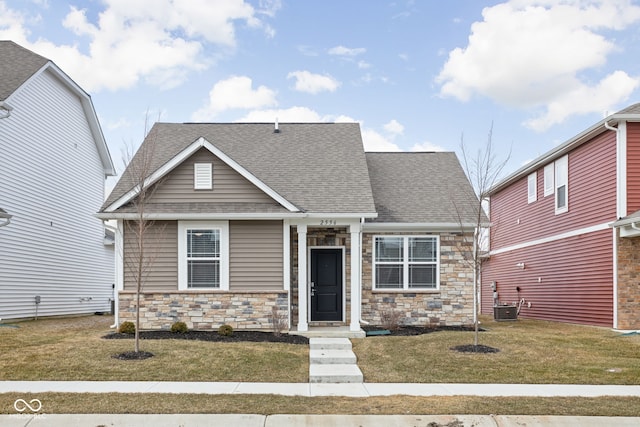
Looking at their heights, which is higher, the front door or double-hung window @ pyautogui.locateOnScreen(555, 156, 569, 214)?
double-hung window @ pyautogui.locateOnScreen(555, 156, 569, 214)

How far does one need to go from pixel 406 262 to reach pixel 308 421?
9.40 meters

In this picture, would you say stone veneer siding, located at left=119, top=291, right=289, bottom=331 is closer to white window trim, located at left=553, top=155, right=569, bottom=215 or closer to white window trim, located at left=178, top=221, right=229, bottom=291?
white window trim, located at left=178, top=221, right=229, bottom=291

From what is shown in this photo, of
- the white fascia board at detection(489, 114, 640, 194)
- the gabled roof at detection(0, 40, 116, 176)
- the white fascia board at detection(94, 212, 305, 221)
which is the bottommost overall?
the white fascia board at detection(94, 212, 305, 221)

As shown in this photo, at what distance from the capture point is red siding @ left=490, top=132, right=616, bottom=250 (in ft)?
50.8

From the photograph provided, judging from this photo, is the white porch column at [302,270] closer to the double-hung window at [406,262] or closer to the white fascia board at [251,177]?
the white fascia board at [251,177]

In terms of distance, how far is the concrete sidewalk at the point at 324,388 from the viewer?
8.62m

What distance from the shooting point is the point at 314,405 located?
7.95 meters

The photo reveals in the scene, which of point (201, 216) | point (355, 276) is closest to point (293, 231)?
point (355, 276)

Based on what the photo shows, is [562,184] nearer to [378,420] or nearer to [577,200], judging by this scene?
[577,200]

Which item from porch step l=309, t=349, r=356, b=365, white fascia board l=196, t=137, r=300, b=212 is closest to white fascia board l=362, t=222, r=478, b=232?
white fascia board l=196, t=137, r=300, b=212

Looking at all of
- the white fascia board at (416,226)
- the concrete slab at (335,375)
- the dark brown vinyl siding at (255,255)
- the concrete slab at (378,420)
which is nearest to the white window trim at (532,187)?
the white fascia board at (416,226)

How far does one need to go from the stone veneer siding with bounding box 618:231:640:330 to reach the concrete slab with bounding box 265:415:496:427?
360 inches

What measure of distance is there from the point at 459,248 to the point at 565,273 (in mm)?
4106

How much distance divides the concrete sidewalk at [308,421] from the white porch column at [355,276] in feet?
23.5
